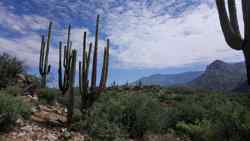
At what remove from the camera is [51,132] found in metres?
6.50

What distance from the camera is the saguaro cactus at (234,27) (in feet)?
17.2

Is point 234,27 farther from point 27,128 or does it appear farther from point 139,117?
point 27,128

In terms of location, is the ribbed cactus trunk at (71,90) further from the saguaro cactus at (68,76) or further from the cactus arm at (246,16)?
the cactus arm at (246,16)

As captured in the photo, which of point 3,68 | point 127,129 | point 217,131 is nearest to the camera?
point 217,131

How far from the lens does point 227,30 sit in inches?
231

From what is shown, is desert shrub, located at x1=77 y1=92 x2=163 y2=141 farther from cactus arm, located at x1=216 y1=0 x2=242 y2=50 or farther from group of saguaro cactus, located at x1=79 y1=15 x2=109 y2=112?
cactus arm, located at x1=216 y1=0 x2=242 y2=50

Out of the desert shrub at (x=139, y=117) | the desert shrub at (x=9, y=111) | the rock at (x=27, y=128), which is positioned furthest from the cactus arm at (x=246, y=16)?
the desert shrub at (x=9, y=111)

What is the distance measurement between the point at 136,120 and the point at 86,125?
1632 millimetres

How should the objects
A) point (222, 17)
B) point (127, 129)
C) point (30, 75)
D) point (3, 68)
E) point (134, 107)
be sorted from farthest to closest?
point (30, 75), point (3, 68), point (134, 107), point (127, 129), point (222, 17)

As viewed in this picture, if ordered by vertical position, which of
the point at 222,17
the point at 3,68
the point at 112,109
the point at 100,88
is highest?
the point at 222,17

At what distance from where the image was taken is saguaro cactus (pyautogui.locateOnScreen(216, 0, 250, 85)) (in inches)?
206

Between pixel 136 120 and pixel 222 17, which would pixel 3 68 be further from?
pixel 222 17

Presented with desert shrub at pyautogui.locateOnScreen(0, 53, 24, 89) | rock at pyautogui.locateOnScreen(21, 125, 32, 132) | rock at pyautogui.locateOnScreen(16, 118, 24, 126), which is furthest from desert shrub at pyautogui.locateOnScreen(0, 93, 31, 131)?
desert shrub at pyautogui.locateOnScreen(0, 53, 24, 89)

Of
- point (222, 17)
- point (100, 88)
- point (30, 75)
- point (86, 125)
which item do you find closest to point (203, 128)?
point (222, 17)
